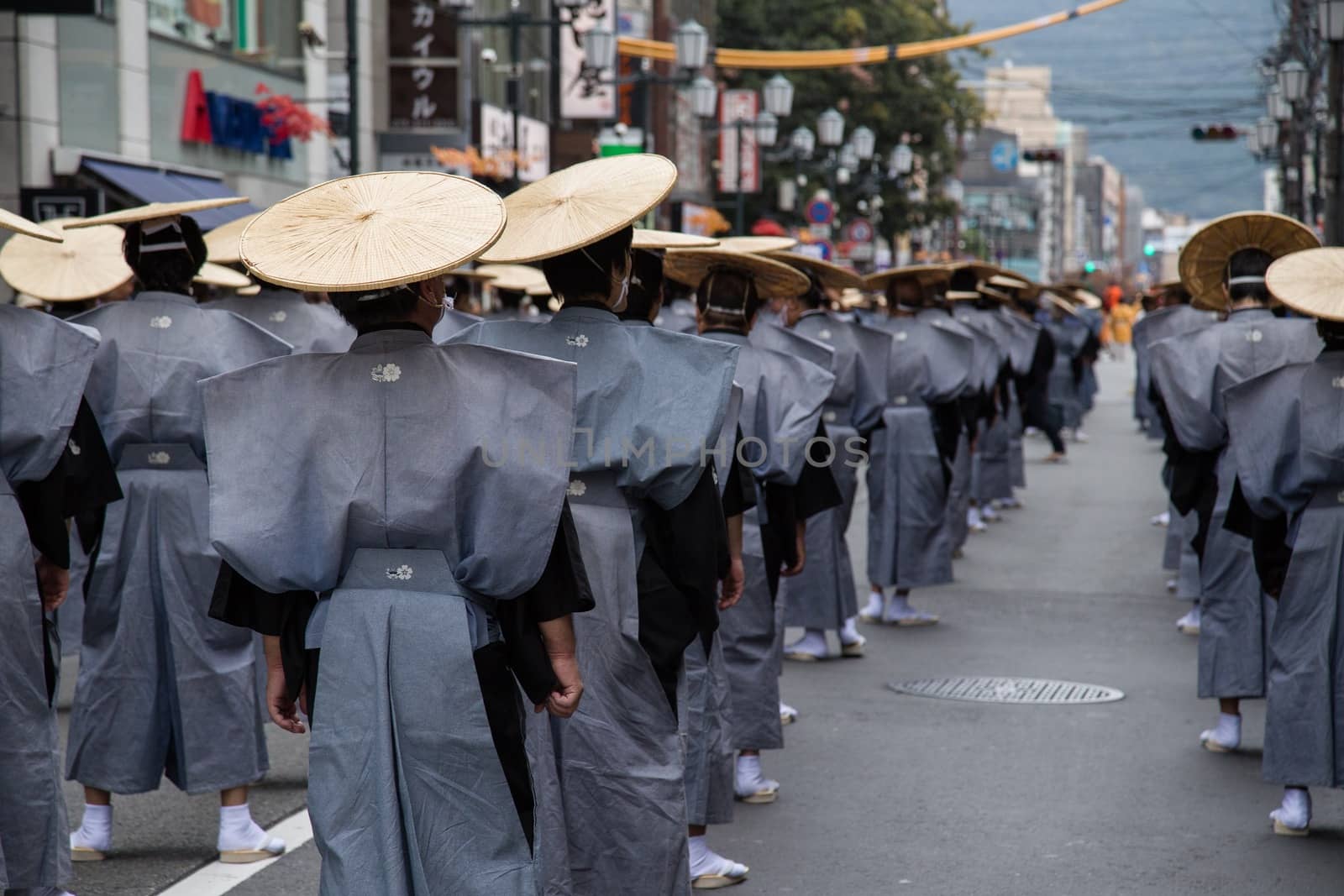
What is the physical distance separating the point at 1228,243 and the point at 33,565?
5094 mm

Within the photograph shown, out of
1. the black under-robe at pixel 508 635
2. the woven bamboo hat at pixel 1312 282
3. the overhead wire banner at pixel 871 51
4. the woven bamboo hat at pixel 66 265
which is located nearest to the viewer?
the black under-robe at pixel 508 635

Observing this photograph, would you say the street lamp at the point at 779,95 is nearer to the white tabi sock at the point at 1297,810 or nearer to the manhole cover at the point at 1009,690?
the manhole cover at the point at 1009,690

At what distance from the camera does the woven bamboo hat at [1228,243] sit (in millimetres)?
7609

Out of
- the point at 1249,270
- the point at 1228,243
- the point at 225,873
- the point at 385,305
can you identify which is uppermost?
the point at 385,305

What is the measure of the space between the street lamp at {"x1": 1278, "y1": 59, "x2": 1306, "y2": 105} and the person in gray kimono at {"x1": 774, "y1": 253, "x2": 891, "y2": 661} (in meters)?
19.1

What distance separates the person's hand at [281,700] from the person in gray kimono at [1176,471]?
14.9 feet

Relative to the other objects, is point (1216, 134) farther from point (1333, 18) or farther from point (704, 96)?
point (1333, 18)

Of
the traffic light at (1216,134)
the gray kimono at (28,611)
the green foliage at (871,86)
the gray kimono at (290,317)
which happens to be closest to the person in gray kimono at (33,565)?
the gray kimono at (28,611)

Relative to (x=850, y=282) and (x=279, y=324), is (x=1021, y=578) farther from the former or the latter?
(x=279, y=324)

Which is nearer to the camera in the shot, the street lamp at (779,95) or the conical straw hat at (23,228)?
the conical straw hat at (23,228)

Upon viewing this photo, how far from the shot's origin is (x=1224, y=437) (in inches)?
295

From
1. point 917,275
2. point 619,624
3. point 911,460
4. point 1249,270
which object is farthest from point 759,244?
point 917,275

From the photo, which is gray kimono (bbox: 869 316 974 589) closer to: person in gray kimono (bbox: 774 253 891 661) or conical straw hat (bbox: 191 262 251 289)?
person in gray kimono (bbox: 774 253 891 661)

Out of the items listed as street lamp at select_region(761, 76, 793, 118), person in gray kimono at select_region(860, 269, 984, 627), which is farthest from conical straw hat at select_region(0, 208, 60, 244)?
street lamp at select_region(761, 76, 793, 118)
